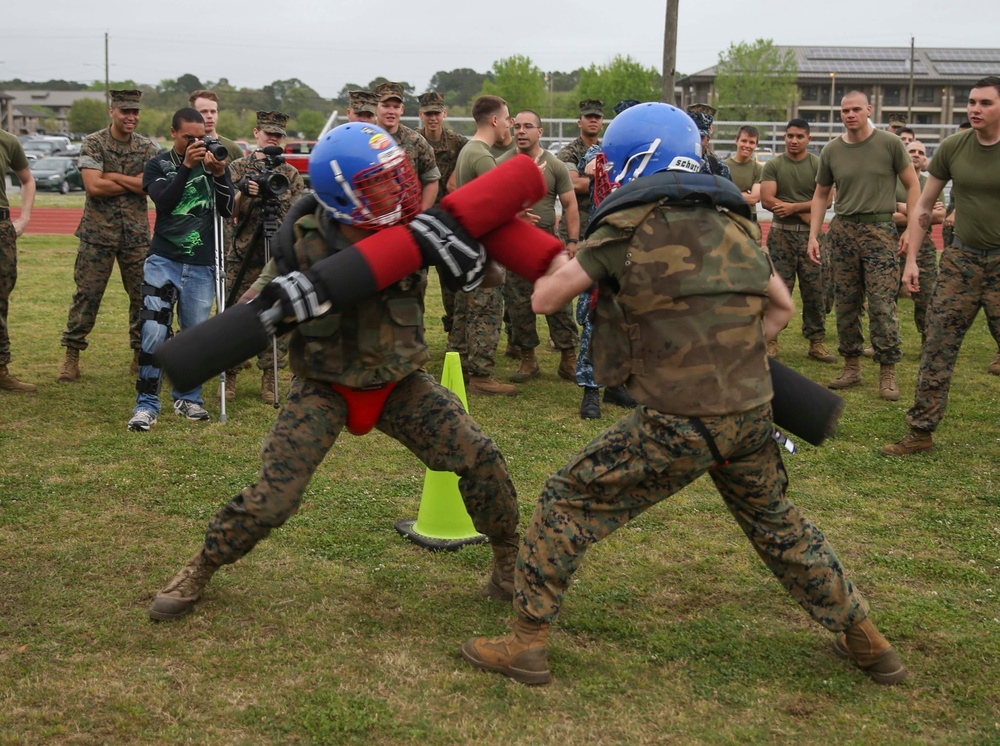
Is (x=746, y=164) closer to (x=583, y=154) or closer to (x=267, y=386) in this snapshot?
(x=583, y=154)

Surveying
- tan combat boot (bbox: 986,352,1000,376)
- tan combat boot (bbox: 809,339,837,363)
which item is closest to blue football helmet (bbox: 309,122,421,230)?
tan combat boot (bbox: 809,339,837,363)

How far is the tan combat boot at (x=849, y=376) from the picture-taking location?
30.1ft

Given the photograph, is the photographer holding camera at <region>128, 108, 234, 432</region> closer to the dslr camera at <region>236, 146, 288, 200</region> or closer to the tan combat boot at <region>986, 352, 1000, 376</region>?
the dslr camera at <region>236, 146, 288, 200</region>

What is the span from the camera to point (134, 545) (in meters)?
5.28

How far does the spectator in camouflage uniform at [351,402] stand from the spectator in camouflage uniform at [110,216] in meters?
4.59

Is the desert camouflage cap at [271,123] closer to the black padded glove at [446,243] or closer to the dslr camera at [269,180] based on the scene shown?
the dslr camera at [269,180]

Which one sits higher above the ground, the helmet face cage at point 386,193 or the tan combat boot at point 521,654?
the helmet face cage at point 386,193

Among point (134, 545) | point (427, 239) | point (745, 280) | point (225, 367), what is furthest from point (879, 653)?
point (134, 545)

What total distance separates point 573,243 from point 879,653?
591 cm

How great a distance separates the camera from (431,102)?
10.6 meters

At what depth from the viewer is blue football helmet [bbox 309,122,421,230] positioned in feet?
12.7

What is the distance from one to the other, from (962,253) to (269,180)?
4.89 m

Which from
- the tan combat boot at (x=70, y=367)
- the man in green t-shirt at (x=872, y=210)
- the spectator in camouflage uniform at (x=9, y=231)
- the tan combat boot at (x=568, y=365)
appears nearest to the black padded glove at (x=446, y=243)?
the tan combat boot at (x=568, y=365)

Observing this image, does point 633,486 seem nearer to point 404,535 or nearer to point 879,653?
point 879,653
